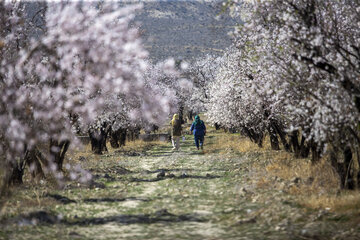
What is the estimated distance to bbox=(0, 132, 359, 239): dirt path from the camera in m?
8.62

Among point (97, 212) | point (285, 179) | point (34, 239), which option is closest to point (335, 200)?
point (285, 179)

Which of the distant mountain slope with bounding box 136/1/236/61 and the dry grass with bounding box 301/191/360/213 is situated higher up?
the distant mountain slope with bounding box 136/1/236/61

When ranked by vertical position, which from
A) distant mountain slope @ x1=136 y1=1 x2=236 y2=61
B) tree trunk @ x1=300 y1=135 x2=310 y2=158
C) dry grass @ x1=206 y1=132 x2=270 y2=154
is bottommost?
dry grass @ x1=206 y1=132 x2=270 y2=154

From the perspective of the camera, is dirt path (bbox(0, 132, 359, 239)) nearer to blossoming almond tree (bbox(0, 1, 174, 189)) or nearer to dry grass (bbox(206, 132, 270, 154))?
blossoming almond tree (bbox(0, 1, 174, 189))

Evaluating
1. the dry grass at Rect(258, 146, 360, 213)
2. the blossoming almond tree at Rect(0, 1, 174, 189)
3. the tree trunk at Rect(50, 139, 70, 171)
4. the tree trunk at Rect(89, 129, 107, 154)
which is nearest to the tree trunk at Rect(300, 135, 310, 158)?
the dry grass at Rect(258, 146, 360, 213)

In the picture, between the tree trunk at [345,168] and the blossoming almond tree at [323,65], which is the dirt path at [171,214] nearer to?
the tree trunk at [345,168]

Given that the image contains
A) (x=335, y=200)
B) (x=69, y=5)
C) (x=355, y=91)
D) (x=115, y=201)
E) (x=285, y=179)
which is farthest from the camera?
(x=285, y=179)

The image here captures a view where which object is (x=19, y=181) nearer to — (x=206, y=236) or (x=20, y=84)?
(x=20, y=84)

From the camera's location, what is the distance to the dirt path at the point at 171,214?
28.3 feet

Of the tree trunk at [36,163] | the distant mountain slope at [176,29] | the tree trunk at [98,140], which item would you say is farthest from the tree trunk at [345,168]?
the distant mountain slope at [176,29]

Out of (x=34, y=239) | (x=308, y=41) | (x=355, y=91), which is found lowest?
(x=34, y=239)

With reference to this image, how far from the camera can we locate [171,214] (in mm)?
10383

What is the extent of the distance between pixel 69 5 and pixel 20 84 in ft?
7.96

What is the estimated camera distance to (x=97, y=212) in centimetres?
1072
